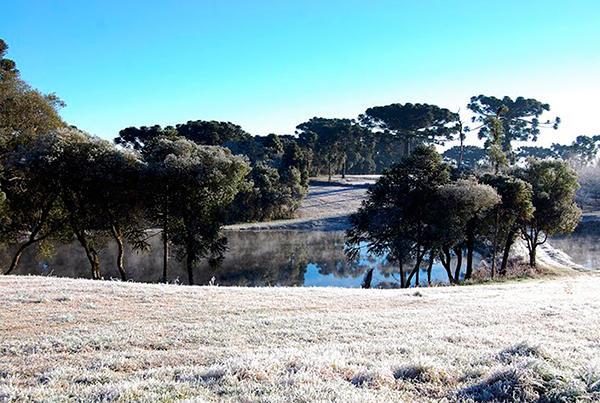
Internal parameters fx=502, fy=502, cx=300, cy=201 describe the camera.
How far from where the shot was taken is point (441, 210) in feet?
117

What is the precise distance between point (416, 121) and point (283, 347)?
10936cm

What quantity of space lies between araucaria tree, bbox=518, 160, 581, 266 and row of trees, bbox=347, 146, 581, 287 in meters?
0.08

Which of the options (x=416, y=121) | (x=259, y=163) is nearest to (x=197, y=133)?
(x=259, y=163)

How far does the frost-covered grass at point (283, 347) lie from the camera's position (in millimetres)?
6645

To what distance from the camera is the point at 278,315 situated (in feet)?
48.9

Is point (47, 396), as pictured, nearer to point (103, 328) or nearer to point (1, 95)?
point (103, 328)

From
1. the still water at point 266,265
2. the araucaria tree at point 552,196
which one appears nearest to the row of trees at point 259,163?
the still water at point 266,265

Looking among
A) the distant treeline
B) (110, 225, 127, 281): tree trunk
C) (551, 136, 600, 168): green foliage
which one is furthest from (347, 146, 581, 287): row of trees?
(551, 136, 600, 168): green foliage

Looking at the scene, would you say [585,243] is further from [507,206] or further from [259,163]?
[259,163]

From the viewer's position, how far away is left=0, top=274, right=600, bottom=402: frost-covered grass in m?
6.64

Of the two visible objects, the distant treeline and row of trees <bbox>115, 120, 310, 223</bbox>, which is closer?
the distant treeline

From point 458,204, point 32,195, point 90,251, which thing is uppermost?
point 32,195

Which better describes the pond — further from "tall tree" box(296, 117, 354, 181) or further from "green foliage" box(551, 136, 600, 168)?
"green foliage" box(551, 136, 600, 168)

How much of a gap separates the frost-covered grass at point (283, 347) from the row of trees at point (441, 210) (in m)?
16.6
